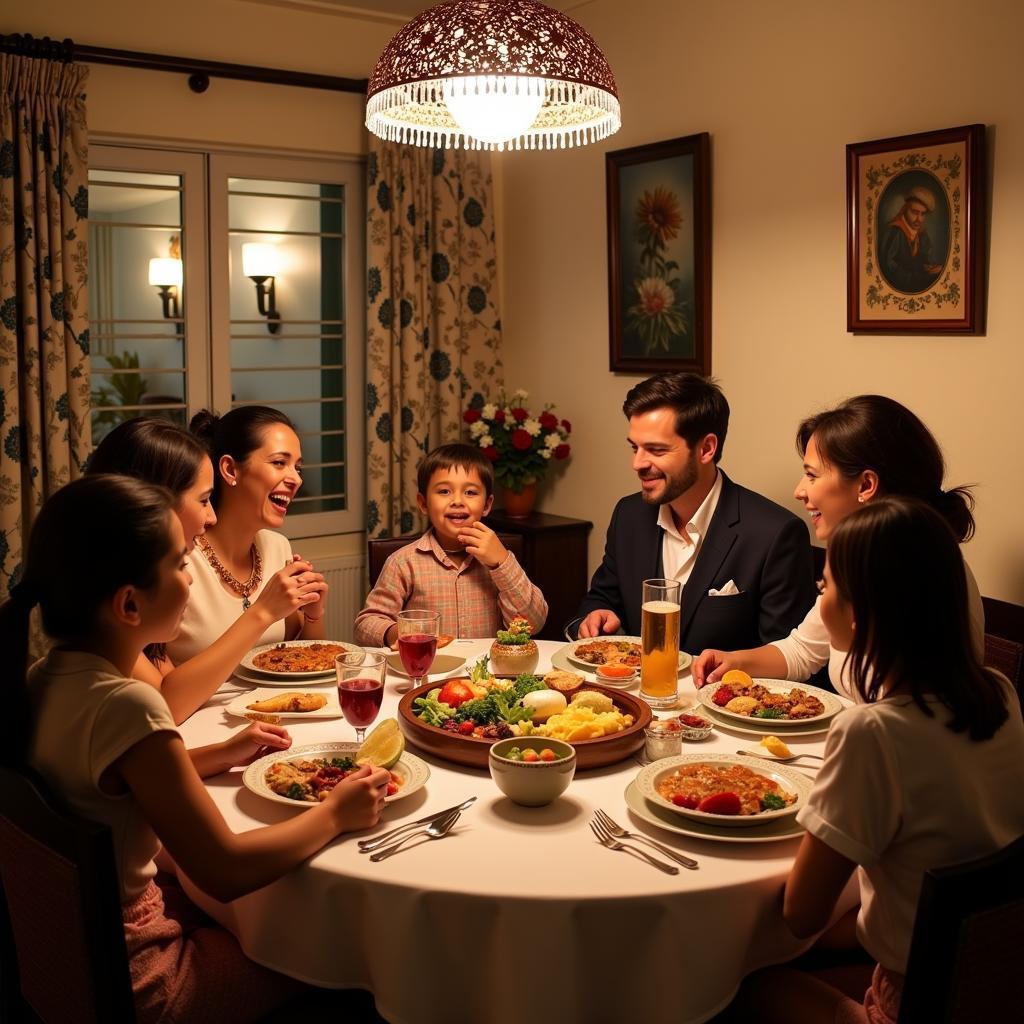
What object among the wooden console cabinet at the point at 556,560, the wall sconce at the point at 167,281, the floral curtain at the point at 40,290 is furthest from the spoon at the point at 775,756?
the wall sconce at the point at 167,281

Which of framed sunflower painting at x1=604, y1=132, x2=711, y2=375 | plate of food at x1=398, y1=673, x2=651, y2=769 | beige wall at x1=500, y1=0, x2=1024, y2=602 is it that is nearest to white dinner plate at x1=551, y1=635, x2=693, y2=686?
plate of food at x1=398, y1=673, x2=651, y2=769

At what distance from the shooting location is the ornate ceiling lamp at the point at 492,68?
2219 millimetres

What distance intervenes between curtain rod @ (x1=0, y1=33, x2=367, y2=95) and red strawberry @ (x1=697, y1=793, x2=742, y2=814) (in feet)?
11.4

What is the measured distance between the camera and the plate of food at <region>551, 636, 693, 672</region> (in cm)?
246

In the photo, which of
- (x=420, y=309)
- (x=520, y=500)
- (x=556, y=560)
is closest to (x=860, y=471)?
(x=556, y=560)

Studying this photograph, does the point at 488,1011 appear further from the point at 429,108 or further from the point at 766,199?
the point at 766,199

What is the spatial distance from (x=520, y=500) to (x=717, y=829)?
3.14m

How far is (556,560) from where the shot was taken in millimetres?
4637

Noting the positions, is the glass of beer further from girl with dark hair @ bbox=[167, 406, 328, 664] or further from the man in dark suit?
girl with dark hair @ bbox=[167, 406, 328, 664]

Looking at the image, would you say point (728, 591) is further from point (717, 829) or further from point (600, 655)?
point (717, 829)

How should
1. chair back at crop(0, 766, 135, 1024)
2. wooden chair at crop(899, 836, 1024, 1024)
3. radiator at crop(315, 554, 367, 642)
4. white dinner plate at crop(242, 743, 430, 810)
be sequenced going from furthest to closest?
1. radiator at crop(315, 554, 367, 642)
2. white dinner plate at crop(242, 743, 430, 810)
3. chair back at crop(0, 766, 135, 1024)
4. wooden chair at crop(899, 836, 1024, 1024)

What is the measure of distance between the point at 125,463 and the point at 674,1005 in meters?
1.46

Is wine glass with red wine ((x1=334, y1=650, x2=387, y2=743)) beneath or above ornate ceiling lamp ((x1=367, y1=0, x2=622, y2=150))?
beneath

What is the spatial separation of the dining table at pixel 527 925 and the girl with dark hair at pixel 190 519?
1.81 ft
